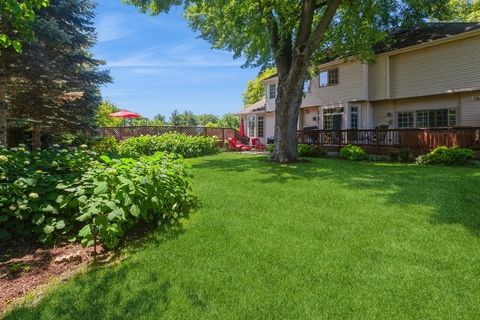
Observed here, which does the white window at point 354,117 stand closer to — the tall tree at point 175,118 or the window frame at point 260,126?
the window frame at point 260,126

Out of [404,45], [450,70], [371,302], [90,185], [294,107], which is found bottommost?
[371,302]

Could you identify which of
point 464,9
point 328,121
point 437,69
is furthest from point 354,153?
point 464,9

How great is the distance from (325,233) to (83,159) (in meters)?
3.57

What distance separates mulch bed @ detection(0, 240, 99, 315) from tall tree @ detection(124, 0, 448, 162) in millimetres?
9313

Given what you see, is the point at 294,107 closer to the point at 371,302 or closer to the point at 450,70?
the point at 450,70

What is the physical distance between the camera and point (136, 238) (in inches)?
171

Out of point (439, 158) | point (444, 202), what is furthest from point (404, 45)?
point (444, 202)

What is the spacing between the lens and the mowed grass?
111 inches

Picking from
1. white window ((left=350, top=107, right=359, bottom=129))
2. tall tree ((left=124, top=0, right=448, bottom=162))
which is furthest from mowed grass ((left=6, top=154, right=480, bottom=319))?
white window ((left=350, top=107, right=359, bottom=129))

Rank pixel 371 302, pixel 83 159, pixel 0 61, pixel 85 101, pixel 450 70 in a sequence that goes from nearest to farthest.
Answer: pixel 371 302 < pixel 83 159 < pixel 0 61 < pixel 85 101 < pixel 450 70

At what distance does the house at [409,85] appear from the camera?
1454 cm

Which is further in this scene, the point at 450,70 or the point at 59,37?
the point at 450,70

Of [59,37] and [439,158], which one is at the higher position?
[59,37]

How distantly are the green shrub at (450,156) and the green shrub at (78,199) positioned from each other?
10217mm
